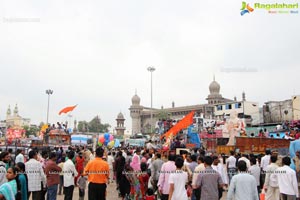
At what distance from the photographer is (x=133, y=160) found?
10.2 metres

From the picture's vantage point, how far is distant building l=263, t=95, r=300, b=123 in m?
41.0

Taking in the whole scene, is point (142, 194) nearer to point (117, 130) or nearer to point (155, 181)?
point (155, 181)

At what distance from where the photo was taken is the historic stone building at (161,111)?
70.4 metres

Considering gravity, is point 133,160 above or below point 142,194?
above

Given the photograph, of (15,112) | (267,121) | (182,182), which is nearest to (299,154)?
(182,182)

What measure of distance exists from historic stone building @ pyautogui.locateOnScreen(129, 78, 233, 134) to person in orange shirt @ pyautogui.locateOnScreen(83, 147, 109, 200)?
204 ft

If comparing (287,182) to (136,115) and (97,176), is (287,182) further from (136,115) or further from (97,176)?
(136,115)

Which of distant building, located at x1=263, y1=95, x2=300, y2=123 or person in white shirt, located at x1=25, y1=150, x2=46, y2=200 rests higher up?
distant building, located at x1=263, y1=95, x2=300, y2=123

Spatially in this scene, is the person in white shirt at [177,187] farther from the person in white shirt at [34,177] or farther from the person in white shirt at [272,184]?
the person in white shirt at [34,177]

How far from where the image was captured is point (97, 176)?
6988 mm

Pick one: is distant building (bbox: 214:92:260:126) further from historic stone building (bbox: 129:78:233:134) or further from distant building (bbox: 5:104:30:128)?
distant building (bbox: 5:104:30:128)

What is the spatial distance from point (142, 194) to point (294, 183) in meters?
3.89

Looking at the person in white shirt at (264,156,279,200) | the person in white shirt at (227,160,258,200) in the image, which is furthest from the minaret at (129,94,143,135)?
the person in white shirt at (227,160,258,200)

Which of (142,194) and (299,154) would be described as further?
(142,194)
